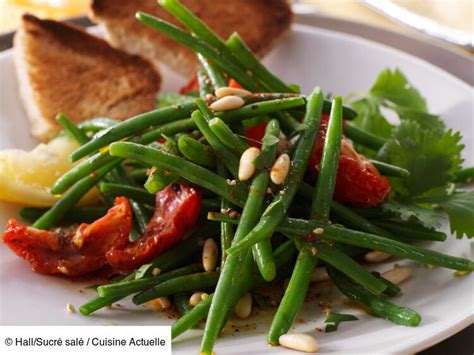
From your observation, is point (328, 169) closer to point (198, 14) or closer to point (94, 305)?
point (94, 305)

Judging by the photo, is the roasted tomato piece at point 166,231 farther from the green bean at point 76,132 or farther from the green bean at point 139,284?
the green bean at point 76,132

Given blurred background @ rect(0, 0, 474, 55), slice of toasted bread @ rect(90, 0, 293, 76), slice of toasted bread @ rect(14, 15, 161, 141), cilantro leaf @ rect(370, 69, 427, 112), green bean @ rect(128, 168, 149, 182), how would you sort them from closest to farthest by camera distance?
1. green bean @ rect(128, 168, 149, 182)
2. cilantro leaf @ rect(370, 69, 427, 112)
3. slice of toasted bread @ rect(14, 15, 161, 141)
4. slice of toasted bread @ rect(90, 0, 293, 76)
5. blurred background @ rect(0, 0, 474, 55)

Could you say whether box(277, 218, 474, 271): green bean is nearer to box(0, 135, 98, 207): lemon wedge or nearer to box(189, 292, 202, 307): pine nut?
box(189, 292, 202, 307): pine nut

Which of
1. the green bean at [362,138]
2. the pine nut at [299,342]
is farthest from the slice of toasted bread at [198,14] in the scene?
the pine nut at [299,342]

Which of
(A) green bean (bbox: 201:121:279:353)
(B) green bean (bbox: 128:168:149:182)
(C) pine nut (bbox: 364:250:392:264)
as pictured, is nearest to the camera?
(A) green bean (bbox: 201:121:279:353)

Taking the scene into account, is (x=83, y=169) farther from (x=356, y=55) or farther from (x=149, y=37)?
(x=356, y=55)

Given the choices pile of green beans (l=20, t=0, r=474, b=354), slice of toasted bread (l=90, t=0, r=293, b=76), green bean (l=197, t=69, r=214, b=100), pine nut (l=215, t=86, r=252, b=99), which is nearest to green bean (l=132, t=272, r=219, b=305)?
pile of green beans (l=20, t=0, r=474, b=354)

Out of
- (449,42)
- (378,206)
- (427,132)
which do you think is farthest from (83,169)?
(449,42)

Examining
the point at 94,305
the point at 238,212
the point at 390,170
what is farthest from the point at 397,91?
the point at 94,305

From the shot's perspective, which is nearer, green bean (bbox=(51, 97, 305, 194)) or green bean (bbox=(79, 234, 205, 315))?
green bean (bbox=(79, 234, 205, 315))
